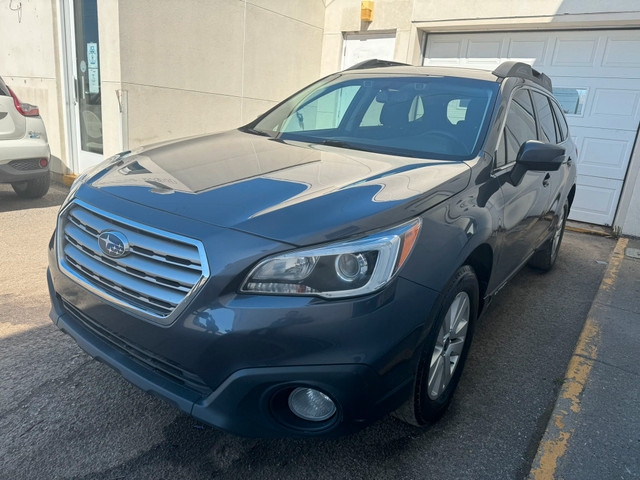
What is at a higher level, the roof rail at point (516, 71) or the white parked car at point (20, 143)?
the roof rail at point (516, 71)

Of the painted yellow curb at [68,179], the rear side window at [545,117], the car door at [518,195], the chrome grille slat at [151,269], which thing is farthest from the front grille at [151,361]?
the painted yellow curb at [68,179]

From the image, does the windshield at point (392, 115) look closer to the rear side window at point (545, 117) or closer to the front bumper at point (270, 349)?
the rear side window at point (545, 117)

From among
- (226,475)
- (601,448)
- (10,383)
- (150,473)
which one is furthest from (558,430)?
(10,383)

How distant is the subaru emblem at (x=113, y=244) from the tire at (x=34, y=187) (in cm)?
487

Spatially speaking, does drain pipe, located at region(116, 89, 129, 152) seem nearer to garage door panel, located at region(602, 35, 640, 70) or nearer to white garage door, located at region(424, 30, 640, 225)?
white garage door, located at region(424, 30, 640, 225)

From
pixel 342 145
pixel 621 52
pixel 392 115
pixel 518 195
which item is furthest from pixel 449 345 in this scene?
pixel 621 52

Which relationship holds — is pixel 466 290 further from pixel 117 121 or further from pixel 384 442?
pixel 117 121

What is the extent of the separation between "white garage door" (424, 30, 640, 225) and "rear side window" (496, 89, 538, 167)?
404 centimetres

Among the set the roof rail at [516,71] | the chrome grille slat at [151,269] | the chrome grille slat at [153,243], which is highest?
the roof rail at [516,71]

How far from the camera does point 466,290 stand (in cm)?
226

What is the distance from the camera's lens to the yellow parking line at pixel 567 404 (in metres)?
2.16

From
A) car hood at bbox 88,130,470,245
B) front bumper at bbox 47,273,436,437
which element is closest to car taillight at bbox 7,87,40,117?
car hood at bbox 88,130,470,245

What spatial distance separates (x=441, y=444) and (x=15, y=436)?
189cm

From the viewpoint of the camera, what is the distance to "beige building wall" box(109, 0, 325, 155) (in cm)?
626
